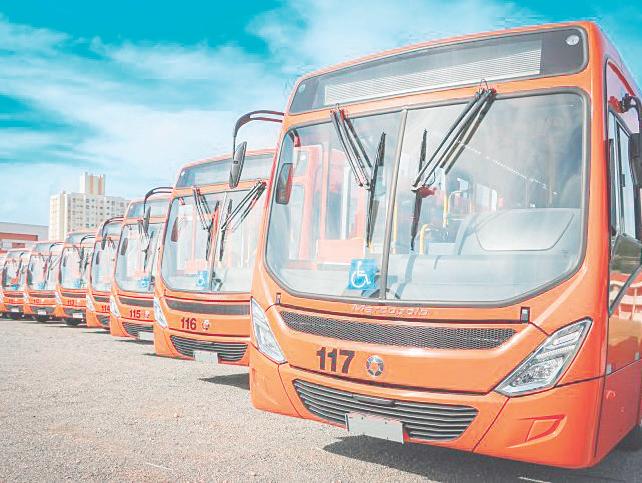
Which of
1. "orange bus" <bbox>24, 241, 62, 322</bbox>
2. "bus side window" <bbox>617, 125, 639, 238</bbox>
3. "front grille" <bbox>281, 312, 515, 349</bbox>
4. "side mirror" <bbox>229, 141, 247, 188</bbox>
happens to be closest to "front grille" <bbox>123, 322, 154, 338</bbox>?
"side mirror" <bbox>229, 141, 247, 188</bbox>

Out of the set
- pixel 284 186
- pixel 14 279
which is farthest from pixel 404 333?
pixel 14 279

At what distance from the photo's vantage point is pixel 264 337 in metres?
5.04

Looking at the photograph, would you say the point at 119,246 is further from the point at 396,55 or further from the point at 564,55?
the point at 564,55

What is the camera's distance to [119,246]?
12867mm

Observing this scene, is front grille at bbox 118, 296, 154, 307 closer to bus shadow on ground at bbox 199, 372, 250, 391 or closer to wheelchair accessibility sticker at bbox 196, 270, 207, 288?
bus shadow on ground at bbox 199, 372, 250, 391

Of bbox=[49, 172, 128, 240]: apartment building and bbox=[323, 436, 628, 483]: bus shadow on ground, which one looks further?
bbox=[49, 172, 128, 240]: apartment building

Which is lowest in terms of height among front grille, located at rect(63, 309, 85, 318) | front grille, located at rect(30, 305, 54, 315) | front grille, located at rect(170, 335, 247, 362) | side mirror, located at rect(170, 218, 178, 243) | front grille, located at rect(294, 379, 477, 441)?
front grille, located at rect(30, 305, 54, 315)

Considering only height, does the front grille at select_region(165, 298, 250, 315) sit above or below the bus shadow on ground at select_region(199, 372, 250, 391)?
above

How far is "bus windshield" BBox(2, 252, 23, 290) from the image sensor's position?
22.6 metres

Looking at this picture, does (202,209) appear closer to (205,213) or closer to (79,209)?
(205,213)

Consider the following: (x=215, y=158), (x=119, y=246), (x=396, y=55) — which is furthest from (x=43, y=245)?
(x=396, y=55)

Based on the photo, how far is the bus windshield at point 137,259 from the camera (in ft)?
38.6

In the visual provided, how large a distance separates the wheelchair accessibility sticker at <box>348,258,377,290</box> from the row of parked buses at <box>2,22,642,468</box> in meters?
0.01

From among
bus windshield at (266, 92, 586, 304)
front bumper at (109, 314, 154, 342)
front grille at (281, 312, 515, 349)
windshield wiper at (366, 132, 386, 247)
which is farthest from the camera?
front bumper at (109, 314, 154, 342)
